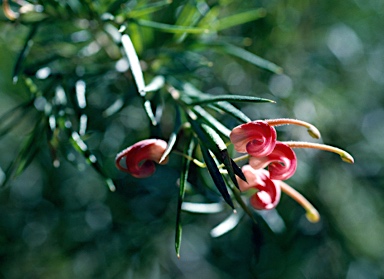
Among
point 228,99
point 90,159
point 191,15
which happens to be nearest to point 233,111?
point 228,99

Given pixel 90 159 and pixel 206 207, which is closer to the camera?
pixel 90 159

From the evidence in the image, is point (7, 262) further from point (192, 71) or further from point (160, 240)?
point (192, 71)

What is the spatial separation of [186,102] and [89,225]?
0.44 m

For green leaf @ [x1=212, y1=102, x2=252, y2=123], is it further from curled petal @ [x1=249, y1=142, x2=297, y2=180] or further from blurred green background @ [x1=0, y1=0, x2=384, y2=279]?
blurred green background @ [x1=0, y1=0, x2=384, y2=279]

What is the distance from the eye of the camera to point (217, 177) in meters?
0.34

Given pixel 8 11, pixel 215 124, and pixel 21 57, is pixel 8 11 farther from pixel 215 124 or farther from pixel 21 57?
pixel 215 124

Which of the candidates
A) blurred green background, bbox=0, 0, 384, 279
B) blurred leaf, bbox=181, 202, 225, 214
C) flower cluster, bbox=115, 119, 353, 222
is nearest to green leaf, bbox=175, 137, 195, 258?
flower cluster, bbox=115, 119, 353, 222

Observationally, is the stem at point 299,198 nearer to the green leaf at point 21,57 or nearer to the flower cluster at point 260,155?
the flower cluster at point 260,155

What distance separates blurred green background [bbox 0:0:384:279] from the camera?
0.80 meters

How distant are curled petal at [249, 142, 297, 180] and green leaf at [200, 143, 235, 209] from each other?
0.04 metres

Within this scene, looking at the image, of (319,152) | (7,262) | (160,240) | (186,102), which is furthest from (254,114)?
(7,262)

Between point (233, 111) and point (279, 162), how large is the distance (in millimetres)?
51

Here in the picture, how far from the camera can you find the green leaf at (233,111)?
15.0 inches

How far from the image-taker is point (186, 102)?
0.47m
